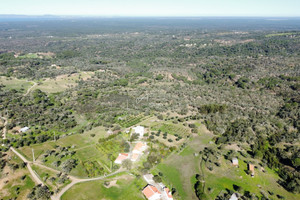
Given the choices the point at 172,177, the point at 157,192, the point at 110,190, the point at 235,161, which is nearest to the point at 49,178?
the point at 110,190

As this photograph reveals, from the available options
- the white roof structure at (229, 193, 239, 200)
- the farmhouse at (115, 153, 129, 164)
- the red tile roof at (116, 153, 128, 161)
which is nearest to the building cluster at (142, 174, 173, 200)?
the farmhouse at (115, 153, 129, 164)

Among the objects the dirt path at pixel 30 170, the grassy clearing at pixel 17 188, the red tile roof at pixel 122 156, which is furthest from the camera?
the red tile roof at pixel 122 156

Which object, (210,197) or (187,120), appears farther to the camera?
(187,120)

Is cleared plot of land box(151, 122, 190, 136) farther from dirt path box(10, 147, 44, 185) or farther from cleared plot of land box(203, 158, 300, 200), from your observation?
dirt path box(10, 147, 44, 185)

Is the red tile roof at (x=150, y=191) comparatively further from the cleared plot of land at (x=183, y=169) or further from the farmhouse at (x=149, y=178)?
the cleared plot of land at (x=183, y=169)

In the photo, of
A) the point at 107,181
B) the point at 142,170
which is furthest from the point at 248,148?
the point at 107,181

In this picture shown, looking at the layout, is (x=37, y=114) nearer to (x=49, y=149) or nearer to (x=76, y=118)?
(x=76, y=118)

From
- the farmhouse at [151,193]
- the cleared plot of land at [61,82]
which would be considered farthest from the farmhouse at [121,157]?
the cleared plot of land at [61,82]

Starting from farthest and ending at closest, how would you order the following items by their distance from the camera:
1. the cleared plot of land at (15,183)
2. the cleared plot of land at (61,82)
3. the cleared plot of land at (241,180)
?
1. the cleared plot of land at (61,82)
2. the cleared plot of land at (241,180)
3. the cleared plot of land at (15,183)
